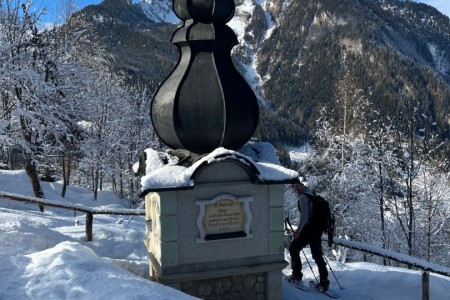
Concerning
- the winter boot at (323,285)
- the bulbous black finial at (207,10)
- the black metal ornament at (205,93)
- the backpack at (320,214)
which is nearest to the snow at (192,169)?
the black metal ornament at (205,93)

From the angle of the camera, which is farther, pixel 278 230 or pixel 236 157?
pixel 278 230

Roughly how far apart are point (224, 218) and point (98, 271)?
1.70 m

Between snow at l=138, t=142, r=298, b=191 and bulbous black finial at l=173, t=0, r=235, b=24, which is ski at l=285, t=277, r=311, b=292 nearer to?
snow at l=138, t=142, r=298, b=191

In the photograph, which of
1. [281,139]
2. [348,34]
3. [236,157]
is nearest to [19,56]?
[236,157]

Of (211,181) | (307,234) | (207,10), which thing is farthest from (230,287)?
(207,10)

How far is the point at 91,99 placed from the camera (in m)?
15.4

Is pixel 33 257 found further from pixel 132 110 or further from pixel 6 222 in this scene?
pixel 132 110

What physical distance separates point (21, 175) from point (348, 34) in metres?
190

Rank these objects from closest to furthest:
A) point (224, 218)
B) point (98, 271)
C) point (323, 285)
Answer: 1. point (98, 271)
2. point (224, 218)
3. point (323, 285)

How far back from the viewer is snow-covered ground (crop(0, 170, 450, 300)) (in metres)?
4.27

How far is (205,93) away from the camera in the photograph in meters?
5.89

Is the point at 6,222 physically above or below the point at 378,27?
below

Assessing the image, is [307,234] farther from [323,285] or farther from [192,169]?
[192,169]

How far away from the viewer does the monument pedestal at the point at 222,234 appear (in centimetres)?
554
